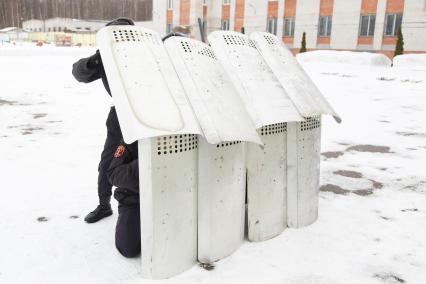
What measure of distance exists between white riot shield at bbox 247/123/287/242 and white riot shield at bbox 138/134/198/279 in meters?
0.49

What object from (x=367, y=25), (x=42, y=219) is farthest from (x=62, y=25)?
(x=42, y=219)

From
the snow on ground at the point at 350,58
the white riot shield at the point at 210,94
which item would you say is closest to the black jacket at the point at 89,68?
the white riot shield at the point at 210,94

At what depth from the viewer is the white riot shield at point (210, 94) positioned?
84.9 inches

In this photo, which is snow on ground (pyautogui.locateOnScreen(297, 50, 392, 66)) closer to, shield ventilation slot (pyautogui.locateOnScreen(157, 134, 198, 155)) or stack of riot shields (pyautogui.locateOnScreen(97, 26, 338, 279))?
stack of riot shields (pyautogui.locateOnScreen(97, 26, 338, 279))

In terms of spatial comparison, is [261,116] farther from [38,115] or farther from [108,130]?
[38,115]

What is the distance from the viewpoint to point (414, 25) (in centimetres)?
2555

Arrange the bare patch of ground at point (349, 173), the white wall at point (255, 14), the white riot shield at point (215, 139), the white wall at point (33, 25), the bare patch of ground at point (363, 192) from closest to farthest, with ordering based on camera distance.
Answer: the white riot shield at point (215, 139)
the bare patch of ground at point (363, 192)
the bare patch of ground at point (349, 173)
the white wall at point (255, 14)
the white wall at point (33, 25)

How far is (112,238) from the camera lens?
108 inches

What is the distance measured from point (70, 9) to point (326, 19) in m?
53.7

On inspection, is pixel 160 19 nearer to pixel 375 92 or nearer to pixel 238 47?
pixel 375 92

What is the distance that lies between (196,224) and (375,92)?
999 cm

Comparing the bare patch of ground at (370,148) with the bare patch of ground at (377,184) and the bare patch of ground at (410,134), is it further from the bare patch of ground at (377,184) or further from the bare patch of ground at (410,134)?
the bare patch of ground at (377,184)

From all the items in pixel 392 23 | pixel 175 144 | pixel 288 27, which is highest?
pixel 392 23

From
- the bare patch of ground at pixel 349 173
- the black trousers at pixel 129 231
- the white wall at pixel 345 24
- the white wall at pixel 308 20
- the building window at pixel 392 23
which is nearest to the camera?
the black trousers at pixel 129 231
